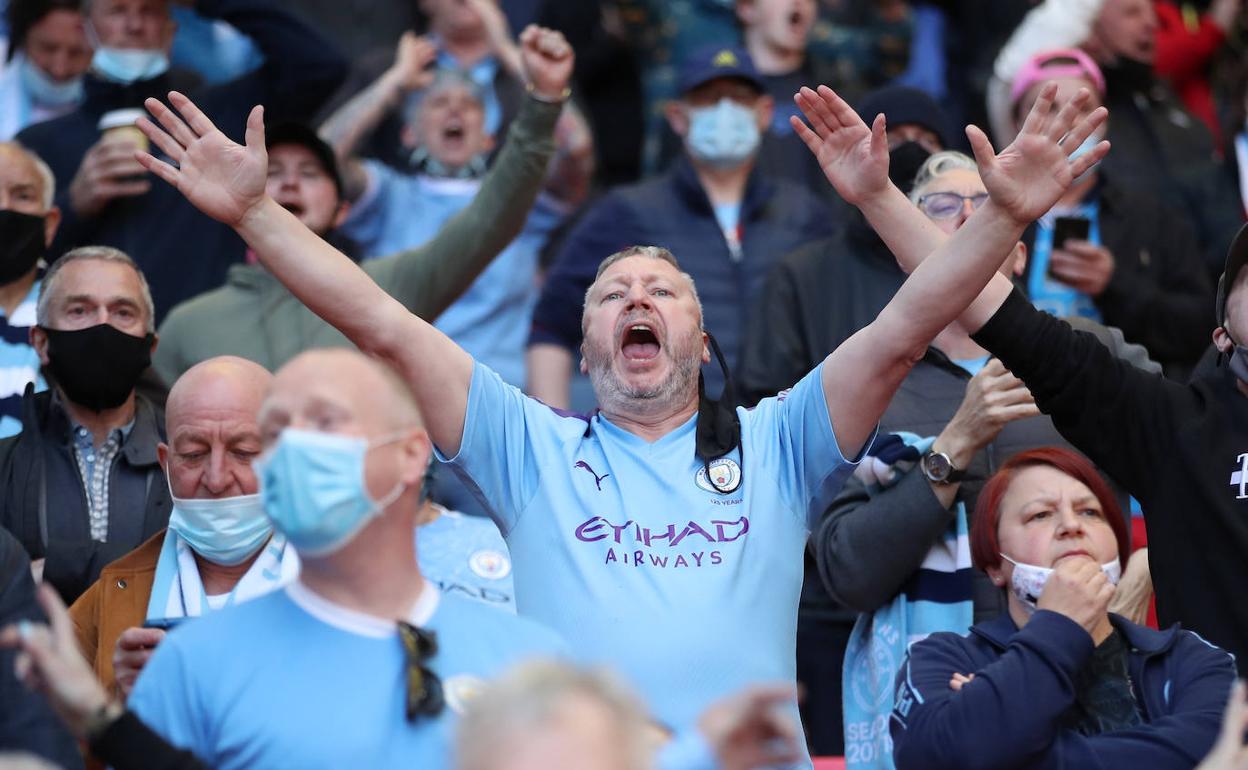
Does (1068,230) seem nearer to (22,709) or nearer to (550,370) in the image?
(550,370)

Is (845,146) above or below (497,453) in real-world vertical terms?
above

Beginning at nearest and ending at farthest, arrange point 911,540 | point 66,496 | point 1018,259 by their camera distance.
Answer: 1. point 911,540
2. point 66,496
3. point 1018,259

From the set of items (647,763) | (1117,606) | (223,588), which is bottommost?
(223,588)

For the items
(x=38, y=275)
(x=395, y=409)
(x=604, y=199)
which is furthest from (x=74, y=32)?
(x=395, y=409)

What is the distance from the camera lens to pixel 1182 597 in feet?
14.6

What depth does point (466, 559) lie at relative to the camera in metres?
5.64

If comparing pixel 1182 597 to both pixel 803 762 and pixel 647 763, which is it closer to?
pixel 803 762

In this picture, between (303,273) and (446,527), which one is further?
(446,527)

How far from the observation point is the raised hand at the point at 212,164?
4.36 meters

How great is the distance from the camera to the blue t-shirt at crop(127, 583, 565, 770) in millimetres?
3260

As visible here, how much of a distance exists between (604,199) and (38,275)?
210 cm

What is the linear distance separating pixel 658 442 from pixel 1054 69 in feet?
10.0

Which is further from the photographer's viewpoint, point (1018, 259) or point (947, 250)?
point (1018, 259)

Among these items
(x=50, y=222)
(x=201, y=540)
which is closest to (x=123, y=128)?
(x=50, y=222)
